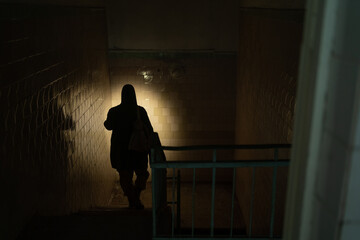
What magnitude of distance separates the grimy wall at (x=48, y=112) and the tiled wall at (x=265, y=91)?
216 cm

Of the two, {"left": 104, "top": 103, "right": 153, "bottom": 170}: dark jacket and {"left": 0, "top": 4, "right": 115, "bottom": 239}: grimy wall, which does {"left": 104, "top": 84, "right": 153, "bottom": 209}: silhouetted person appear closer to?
{"left": 104, "top": 103, "right": 153, "bottom": 170}: dark jacket

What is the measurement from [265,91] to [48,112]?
2.46 m

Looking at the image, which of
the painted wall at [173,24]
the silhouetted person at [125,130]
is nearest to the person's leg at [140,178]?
the silhouetted person at [125,130]

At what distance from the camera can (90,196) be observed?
4727 millimetres

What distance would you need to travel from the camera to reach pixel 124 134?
12.9 feet

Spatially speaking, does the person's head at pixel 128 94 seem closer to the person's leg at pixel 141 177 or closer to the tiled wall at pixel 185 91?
the person's leg at pixel 141 177

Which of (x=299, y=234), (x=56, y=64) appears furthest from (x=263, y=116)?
(x=299, y=234)

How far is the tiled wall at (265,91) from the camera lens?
10.4 ft

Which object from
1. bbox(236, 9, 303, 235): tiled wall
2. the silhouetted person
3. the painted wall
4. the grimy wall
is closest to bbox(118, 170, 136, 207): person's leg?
the silhouetted person

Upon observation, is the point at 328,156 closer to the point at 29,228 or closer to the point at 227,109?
the point at 29,228

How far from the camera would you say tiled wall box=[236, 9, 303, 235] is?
10.4ft

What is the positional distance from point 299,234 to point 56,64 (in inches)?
120

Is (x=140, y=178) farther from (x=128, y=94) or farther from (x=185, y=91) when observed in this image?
(x=185, y=91)

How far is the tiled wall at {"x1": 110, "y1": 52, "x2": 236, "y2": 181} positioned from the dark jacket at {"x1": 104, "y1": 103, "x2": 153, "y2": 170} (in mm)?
2387
